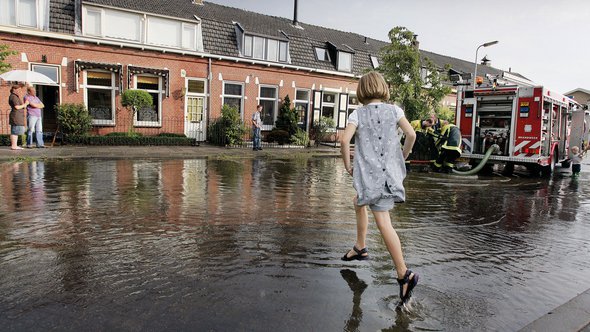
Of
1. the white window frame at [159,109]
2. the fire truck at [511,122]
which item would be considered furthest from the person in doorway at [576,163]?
the white window frame at [159,109]

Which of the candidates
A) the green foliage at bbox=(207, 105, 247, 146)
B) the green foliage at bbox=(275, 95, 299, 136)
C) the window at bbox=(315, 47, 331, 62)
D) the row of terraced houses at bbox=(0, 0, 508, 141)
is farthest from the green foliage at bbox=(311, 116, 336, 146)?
the green foliage at bbox=(207, 105, 247, 146)

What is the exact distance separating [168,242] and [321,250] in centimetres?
161

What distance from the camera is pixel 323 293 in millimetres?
3430

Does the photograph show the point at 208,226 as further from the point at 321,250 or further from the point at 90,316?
the point at 90,316

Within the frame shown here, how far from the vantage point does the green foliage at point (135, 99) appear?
1760 cm

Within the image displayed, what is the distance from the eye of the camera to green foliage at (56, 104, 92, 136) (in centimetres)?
1688

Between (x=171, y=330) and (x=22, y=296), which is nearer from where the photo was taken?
(x=171, y=330)

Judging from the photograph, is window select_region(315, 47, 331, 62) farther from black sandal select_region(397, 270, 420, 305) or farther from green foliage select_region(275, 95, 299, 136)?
black sandal select_region(397, 270, 420, 305)

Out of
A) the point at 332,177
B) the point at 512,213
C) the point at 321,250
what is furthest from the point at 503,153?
the point at 321,250

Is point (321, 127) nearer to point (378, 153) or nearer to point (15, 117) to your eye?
point (15, 117)

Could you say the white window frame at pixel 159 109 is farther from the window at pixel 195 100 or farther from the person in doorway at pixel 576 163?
the person in doorway at pixel 576 163

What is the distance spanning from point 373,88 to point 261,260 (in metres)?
1.88

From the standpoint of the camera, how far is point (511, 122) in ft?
41.9

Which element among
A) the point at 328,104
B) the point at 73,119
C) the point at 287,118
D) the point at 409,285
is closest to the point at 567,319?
the point at 409,285
